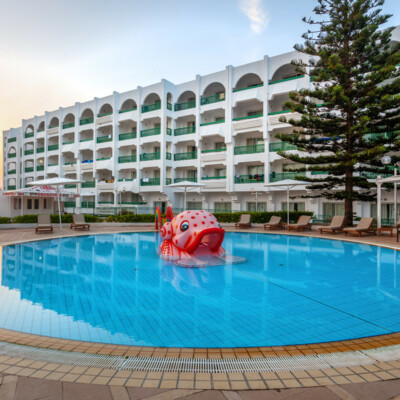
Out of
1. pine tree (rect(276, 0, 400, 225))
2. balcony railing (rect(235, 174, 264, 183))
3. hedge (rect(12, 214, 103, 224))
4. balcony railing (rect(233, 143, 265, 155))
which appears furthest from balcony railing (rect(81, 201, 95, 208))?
pine tree (rect(276, 0, 400, 225))

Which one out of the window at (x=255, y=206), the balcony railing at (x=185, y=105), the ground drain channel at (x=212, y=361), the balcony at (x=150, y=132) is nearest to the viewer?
the ground drain channel at (x=212, y=361)

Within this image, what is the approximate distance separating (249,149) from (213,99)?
6.51 m

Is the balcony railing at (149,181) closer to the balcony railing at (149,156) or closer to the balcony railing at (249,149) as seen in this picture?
the balcony railing at (149,156)

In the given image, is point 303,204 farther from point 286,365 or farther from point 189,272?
point 286,365

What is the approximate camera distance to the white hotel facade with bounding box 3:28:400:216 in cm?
2581

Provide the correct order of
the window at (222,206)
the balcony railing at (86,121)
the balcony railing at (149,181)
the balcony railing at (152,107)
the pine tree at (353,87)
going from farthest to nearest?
the balcony railing at (86,121) → the balcony railing at (152,107) → the balcony railing at (149,181) → the window at (222,206) → the pine tree at (353,87)

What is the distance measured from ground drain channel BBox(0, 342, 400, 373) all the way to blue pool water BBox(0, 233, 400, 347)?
748mm

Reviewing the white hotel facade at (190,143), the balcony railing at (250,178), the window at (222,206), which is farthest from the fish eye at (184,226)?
the window at (222,206)

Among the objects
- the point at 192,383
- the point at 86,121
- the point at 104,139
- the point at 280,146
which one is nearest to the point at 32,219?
the point at 104,139

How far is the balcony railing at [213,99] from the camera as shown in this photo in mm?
28764

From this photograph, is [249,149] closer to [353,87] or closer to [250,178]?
[250,178]

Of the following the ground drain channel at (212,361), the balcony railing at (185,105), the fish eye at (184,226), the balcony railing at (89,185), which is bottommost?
the ground drain channel at (212,361)

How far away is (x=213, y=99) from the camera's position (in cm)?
2909

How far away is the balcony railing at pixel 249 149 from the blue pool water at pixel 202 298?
16571mm
